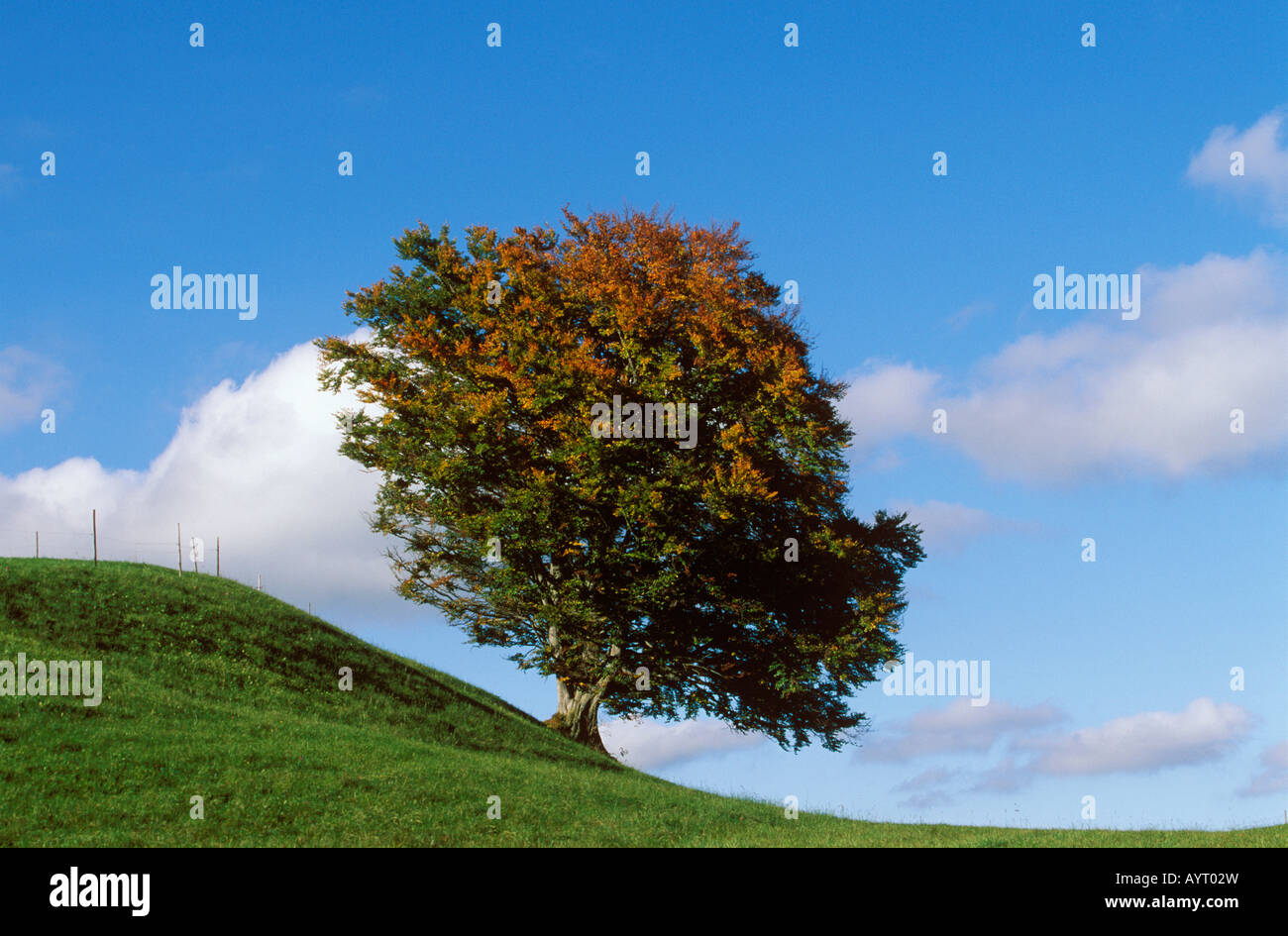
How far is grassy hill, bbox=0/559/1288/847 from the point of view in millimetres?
21203

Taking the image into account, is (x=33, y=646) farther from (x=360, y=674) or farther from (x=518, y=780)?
(x=518, y=780)

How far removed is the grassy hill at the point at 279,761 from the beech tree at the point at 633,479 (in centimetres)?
440

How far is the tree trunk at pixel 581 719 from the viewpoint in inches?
1561

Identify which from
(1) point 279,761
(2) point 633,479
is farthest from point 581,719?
(1) point 279,761

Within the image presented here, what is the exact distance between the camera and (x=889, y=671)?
118ft

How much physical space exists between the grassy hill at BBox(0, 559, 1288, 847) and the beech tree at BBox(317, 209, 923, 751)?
14.4 feet

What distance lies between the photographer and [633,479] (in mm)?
33000

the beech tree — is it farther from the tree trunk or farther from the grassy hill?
the grassy hill

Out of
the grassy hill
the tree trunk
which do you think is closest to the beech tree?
the tree trunk

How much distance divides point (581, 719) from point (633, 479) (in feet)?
38.0

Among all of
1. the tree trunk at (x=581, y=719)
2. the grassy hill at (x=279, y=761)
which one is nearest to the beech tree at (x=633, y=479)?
the tree trunk at (x=581, y=719)

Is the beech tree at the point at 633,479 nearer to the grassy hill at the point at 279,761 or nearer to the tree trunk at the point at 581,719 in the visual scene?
the tree trunk at the point at 581,719
